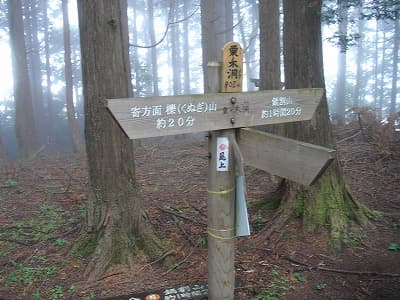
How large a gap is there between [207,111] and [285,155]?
757 mm

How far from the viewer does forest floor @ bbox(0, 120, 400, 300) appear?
13.3 feet

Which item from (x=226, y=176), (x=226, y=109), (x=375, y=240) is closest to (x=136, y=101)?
(x=226, y=109)

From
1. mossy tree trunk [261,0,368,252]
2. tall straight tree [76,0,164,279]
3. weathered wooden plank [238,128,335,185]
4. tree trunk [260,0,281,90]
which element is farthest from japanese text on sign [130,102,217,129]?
tree trunk [260,0,281,90]

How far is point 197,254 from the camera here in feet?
15.6

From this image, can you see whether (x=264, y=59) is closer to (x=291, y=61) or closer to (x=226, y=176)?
(x=291, y=61)

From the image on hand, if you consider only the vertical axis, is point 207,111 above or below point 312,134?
above

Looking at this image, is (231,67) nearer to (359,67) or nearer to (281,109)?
(281,109)

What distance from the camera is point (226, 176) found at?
311 centimetres

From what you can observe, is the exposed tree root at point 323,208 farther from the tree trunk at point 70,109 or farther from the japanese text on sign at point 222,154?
the tree trunk at point 70,109

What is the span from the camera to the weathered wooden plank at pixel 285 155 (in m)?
2.78

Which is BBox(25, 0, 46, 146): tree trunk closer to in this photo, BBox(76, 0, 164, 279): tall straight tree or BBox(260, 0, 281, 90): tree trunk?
BBox(260, 0, 281, 90): tree trunk

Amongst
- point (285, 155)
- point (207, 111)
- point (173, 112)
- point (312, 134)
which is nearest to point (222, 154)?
point (207, 111)

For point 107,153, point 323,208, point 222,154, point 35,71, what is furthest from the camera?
point 35,71

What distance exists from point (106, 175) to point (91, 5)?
2.16 meters
